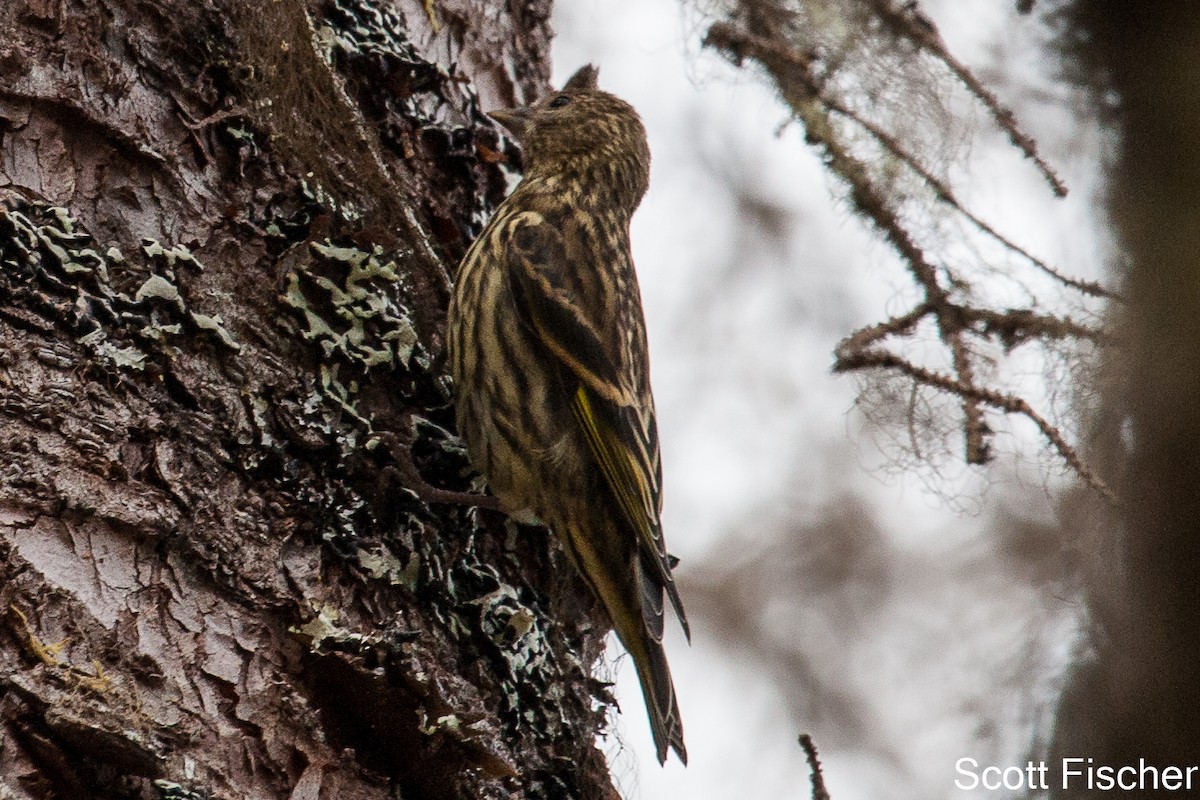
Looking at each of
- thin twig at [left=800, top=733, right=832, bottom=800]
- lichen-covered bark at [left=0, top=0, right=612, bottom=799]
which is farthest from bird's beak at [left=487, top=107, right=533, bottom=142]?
thin twig at [left=800, top=733, right=832, bottom=800]

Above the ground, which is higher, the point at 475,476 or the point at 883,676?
the point at 883,676

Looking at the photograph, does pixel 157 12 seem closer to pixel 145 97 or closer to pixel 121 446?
pixel 145 97

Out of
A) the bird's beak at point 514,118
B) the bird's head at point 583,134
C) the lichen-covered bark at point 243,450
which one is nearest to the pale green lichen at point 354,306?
the lichen-covered bark at point 243,450

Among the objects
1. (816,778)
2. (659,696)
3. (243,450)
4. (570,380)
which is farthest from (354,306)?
(816,778)

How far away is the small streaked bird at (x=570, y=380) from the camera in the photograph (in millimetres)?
3457

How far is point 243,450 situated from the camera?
101 inches

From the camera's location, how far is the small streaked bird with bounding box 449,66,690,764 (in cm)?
346

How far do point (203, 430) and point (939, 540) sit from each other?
560cm

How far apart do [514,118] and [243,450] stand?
5.81 ft

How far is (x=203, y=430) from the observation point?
2.53 meters

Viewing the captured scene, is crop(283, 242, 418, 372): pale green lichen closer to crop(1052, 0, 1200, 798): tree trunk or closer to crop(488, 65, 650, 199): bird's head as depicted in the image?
crop(488, 65, 650, 199): bird's head

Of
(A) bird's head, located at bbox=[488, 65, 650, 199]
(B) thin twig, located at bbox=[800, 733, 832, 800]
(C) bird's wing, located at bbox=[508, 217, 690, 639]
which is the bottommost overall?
(B) thin twig, located at bbox=[800, 733, 832, 800]

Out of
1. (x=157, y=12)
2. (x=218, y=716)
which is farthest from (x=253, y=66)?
(x=218, y=716)

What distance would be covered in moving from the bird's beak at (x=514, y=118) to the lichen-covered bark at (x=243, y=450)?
0.41 metres
